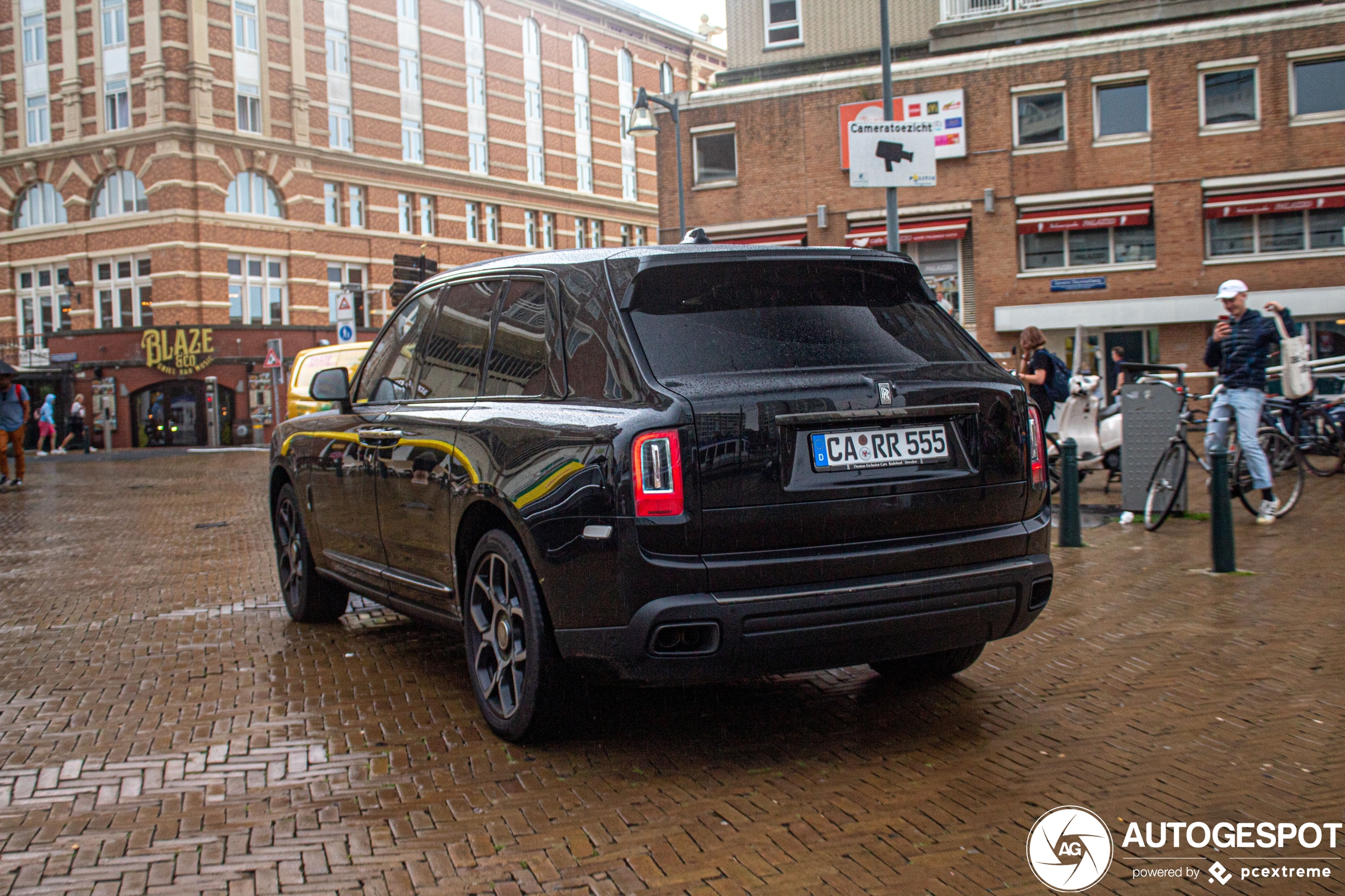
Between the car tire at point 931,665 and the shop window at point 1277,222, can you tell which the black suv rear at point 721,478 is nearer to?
the car tire at point 931,665

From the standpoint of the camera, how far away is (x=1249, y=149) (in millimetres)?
29578

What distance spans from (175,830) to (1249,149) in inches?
1246

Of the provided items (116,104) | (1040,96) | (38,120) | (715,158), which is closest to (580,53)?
(116,104)

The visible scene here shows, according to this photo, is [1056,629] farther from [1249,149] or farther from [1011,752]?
[1249,149]

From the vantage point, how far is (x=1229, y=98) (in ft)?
97.5

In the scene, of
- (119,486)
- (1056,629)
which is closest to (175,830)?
(1056,629)

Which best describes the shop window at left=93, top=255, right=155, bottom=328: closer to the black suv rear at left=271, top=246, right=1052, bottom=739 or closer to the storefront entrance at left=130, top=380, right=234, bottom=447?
the storefront entrance at left=130, top=380, right=234, bottom=447

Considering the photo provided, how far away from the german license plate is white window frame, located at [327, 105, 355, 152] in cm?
4880

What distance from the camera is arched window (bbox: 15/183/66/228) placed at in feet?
156

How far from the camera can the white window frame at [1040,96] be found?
101ft

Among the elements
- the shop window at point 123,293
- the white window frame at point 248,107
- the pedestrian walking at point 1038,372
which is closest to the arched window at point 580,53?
the white window frame at point 248,107

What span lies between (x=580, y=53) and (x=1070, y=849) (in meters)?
63.1

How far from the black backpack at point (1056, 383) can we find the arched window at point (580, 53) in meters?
54.7

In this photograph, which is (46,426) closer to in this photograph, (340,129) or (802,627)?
(340,129)
